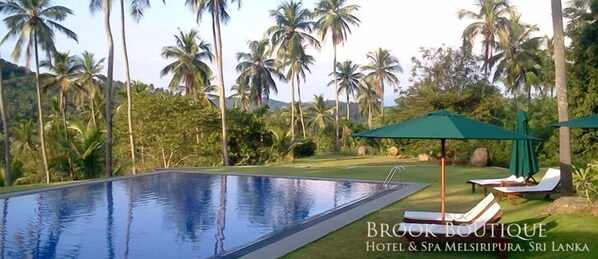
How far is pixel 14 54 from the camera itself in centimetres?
2841

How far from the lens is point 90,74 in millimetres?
40500

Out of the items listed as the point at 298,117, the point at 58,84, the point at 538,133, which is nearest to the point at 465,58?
the point at 538,133

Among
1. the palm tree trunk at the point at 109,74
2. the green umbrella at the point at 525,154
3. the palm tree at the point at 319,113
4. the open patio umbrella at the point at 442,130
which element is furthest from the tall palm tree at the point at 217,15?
the palm tree at the point at 319,113

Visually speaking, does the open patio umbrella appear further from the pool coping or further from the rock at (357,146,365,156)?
the rock at (357,146,365,156)

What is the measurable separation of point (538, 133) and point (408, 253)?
20286 mm

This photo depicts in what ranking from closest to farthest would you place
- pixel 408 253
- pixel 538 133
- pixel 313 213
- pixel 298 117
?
pixel 408 253 < pixel 313 213 < pixel 538 133 < pixel 298 117

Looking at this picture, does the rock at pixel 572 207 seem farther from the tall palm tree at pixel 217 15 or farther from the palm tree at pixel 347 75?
the palm tree at pixel 347 75

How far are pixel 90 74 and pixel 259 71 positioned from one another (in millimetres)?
13868

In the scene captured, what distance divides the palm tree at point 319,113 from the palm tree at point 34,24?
27297 mm

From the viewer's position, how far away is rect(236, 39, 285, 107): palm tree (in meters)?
45.2

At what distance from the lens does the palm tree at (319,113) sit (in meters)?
51.2

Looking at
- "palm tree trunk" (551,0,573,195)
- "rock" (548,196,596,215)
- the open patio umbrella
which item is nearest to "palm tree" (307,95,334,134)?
"palm tree trunk" (551,0,573,195)

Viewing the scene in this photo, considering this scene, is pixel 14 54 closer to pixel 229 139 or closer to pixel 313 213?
pixel 229 139

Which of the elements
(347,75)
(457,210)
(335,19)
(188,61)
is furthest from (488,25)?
(457,210)
